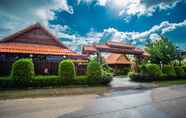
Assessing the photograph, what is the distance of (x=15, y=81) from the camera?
14.1m

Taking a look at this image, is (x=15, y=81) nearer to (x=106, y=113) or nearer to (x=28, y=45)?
(x=28, y=45)

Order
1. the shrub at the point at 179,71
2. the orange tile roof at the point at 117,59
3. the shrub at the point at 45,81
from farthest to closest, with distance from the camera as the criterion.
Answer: the orange tile roof at the point at 117,59, the shrub at the point at 179,71, the shrub at the point at 45,81

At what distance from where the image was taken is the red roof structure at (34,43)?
19969 millimetres

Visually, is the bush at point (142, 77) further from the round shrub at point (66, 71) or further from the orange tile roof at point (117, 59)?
the orange tile roof at point (117, 59)

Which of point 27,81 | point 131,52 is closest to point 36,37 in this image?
point 27,81

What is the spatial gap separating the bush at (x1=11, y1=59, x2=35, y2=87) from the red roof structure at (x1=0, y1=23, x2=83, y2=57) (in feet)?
17.6

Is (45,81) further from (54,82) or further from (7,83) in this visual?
(7,83)

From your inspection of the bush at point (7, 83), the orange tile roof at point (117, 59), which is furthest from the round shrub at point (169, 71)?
the bush at point (7, 83)

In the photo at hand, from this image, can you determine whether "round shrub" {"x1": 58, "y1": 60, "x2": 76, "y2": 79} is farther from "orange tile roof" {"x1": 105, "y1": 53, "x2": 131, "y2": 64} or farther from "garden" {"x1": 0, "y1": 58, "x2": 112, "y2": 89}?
"orange tile roof" {"x1": 105, "y1": 53, "x2": 131, "y2": 64}

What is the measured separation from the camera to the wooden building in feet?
60.7

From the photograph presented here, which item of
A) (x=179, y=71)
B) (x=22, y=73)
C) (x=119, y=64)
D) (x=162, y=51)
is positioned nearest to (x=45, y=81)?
(x=22, y=73)

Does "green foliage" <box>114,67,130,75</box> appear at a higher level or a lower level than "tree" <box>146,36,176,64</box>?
lower

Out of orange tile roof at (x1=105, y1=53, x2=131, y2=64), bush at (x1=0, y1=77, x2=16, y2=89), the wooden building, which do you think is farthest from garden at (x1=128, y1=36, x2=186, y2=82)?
bush at (x1=0, y1=77, x2=16, y2=89)

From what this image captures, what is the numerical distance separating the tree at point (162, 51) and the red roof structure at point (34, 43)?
41.0ft
